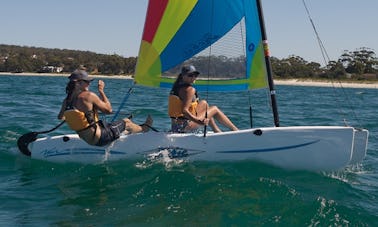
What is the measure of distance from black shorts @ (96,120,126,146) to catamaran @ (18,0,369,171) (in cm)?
13

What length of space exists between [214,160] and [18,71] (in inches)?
2988

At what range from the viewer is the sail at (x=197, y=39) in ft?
23.2

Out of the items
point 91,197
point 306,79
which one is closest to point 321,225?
point 91,197

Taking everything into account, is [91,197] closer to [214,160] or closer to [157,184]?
[157,184]

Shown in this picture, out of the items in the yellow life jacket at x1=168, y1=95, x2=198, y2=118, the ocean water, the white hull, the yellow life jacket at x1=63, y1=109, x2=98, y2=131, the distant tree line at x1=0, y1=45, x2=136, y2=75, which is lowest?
the ocean water

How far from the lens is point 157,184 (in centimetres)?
596

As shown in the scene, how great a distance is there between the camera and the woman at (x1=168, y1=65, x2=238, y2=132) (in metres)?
6.61

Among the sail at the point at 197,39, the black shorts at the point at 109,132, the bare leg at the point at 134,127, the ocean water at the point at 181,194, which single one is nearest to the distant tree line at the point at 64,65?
the sail at the point at 197,39

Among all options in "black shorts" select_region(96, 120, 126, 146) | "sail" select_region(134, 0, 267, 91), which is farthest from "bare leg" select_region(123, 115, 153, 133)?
"sail" select_region(134, 0, 267, 91)

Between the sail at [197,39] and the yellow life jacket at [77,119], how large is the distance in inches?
63.8

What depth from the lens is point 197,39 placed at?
7336 mm

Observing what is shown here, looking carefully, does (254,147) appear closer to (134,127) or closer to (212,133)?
(212,133)

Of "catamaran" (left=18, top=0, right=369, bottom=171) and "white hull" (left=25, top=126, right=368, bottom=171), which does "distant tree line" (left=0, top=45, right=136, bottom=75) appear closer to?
"catamaran" (left=18, top=0, right=369, bottom=171)

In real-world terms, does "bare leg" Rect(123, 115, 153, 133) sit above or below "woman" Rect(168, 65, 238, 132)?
below
